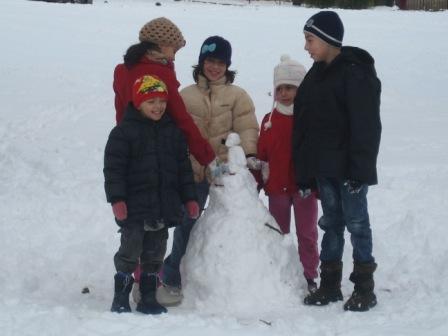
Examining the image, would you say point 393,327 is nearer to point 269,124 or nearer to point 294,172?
point 294,172

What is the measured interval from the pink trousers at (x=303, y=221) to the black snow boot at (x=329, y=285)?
0.66 feet

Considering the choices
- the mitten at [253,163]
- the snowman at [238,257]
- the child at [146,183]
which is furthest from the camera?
the mitten at [253,163]

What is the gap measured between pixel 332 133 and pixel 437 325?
1311 millimetres

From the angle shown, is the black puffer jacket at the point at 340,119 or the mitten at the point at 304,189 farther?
the mitten at the point at 304,189

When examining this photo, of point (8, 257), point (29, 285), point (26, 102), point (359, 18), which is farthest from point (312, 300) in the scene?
point (359, 18)

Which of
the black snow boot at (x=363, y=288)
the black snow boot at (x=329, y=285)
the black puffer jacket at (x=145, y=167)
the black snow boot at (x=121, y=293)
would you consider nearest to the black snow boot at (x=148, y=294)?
the black snow boot at (x=121, y=293)

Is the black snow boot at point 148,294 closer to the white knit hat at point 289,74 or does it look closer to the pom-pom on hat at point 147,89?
the pom-pom on hat at point 147,89

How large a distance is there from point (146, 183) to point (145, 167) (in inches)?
3.9

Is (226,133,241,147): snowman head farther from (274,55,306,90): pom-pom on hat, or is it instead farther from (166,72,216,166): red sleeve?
(274,55,306,90): pom-pom on hat

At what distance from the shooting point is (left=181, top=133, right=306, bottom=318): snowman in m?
4.50

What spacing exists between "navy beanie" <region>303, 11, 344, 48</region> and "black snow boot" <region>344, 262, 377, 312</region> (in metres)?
1.46

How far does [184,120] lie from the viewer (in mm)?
4434

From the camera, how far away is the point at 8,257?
5590mm

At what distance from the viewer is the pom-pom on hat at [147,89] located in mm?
4230
